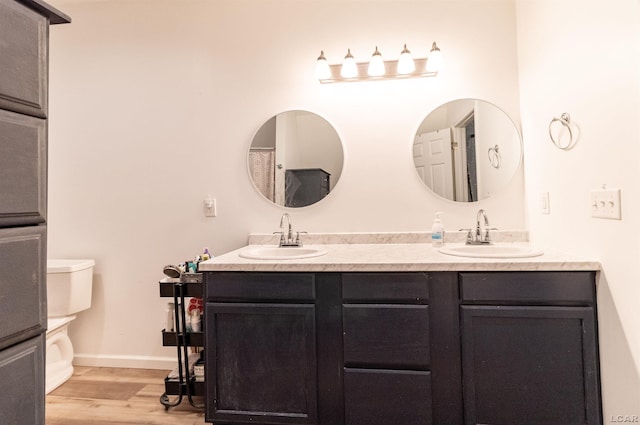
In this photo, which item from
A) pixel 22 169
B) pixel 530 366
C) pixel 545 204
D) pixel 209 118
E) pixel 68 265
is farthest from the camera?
pixel 209 118

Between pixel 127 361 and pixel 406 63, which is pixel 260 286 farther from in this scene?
pixel 406 63

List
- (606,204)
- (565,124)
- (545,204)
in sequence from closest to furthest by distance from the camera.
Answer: (606,204) → (565,124) → (545,204)

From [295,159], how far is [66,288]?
1618mm

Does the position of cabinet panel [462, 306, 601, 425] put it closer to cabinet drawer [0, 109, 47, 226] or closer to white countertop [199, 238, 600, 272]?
white countertop [199, 238, 600, 272]

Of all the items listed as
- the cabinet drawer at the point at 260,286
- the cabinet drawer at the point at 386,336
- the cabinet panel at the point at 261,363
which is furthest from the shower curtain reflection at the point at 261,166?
the cabinet drawer at the point at 386,336

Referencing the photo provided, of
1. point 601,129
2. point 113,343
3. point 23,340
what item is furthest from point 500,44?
point 113,343

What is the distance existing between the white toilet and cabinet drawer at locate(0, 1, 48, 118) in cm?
155

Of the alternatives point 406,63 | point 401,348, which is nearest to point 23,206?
point 401,348

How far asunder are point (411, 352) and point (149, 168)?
1.96 meters

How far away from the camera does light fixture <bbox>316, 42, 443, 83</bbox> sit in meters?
2.03

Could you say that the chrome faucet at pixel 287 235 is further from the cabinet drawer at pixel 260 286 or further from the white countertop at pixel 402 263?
the cabinet drawer at pixel 260 286

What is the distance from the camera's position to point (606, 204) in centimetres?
133

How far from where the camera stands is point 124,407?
73.8 inches

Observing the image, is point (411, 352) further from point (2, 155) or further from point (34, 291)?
point (2, 155)
